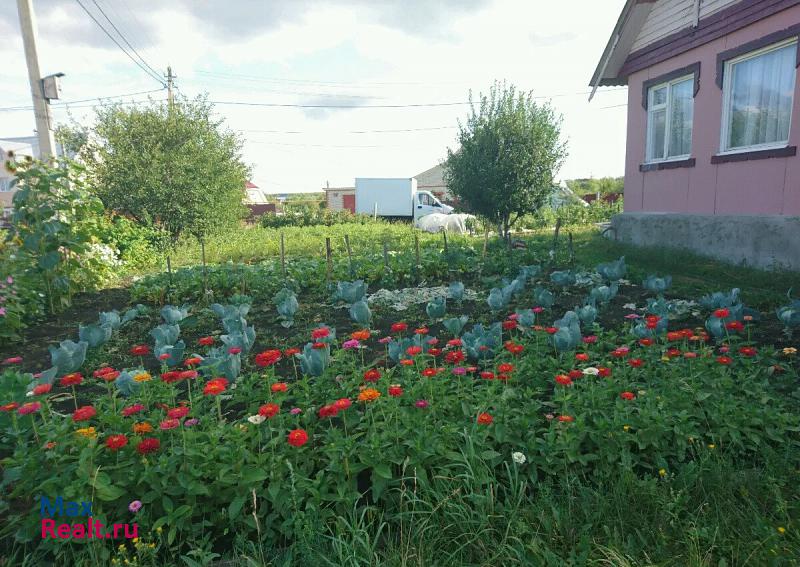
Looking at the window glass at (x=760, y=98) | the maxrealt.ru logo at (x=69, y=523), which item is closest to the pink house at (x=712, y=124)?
the window glass at (x=760, y=98)

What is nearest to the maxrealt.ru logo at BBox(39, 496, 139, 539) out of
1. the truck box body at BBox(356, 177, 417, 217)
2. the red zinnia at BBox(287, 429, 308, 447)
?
the red zinnia at BBox(287, 429, 308, 447)

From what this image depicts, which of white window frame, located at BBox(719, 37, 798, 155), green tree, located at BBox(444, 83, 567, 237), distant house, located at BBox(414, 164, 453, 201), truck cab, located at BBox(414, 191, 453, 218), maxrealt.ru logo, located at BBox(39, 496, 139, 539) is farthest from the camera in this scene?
distant house, located at BBox(414, 164, 453, 201)

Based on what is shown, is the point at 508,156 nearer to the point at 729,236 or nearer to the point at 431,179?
the point at 729,236

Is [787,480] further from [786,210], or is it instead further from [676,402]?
[786,210]

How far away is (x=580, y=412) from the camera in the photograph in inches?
102

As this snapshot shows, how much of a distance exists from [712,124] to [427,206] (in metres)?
21.9

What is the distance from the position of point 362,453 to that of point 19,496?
1427mm

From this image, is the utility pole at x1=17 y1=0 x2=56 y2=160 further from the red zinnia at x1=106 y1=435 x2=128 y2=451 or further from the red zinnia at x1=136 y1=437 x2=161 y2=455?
the red zinnia at x1=136 y1=437 x2=161 y2=455

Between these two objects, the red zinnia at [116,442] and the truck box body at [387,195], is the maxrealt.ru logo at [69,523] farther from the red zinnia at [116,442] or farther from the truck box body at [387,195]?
the truck box body at [387,195]

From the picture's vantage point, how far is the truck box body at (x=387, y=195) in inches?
1228

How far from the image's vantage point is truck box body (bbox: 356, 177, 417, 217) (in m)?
31.2

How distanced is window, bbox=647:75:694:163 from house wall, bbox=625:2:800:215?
167mm

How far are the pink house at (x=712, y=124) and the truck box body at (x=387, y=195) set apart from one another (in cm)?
2080

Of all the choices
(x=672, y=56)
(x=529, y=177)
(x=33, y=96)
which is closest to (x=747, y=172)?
(x=672, y=56)
